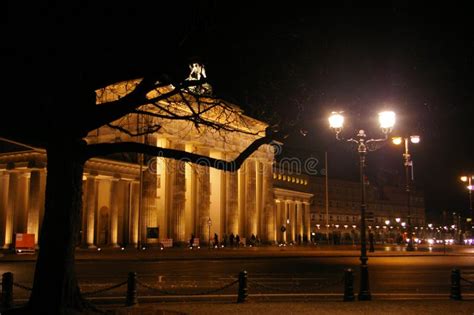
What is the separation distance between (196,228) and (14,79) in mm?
53482

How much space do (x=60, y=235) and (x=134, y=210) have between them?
45.4m

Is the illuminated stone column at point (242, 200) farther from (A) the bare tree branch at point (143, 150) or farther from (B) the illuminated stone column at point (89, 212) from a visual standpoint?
(A) the bare tree branch at point (143, 150)

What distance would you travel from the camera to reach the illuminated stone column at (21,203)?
51250 mm

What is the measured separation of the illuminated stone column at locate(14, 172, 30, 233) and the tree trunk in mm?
40583

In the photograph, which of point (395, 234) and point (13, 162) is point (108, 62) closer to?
point (13, 162)

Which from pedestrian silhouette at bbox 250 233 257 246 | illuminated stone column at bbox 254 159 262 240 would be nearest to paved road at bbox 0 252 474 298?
pedestrian silhouette at bbox 250 233 257 246

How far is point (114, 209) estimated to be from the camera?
2149 inches

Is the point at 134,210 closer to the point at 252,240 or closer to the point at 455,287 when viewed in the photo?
the point at 252,240

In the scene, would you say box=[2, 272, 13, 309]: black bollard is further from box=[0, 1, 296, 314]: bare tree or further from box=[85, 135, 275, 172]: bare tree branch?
box=[85, 135, 275, 172]: bare tree branch

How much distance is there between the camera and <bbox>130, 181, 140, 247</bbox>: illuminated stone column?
5678 centimetres

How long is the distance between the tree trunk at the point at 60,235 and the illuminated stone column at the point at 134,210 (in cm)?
4395

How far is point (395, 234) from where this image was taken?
14162 centimetres

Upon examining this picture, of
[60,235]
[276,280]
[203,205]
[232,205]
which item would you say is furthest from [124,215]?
[60,235]

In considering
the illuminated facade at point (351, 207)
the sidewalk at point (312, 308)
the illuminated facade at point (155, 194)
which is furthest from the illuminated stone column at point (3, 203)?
the illuminated facade at point (351, 207)
